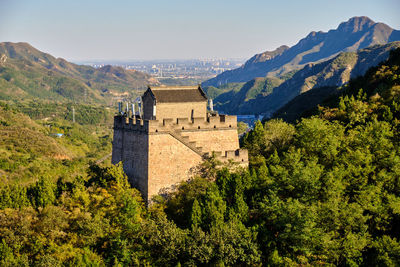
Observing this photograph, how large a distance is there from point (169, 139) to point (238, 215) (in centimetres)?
826

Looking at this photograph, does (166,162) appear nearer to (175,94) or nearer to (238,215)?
(175,94)

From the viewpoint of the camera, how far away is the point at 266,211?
36.7m

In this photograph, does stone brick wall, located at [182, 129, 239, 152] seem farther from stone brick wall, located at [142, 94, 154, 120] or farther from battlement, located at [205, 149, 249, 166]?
stone brick wall, located at [142, 94, 154, 120]

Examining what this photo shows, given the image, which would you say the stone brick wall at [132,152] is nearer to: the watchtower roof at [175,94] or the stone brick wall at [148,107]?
the stone brick wall at [148,107]

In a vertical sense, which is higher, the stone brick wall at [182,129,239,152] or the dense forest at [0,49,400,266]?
the stone brick wall at [182,129,239,152]

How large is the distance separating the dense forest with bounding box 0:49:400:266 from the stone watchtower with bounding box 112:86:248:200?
1235mm

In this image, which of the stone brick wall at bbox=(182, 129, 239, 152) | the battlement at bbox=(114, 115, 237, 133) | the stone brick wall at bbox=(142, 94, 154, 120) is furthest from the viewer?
the stone brick wall at bbox=(142, 94, 154, 120)

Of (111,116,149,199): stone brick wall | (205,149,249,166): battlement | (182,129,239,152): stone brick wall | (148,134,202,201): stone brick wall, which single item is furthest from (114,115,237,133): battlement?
(205,149,249,166): battlement

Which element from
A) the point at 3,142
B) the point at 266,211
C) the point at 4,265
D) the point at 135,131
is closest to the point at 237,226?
the point at 266,211

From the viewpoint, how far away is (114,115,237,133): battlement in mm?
38844

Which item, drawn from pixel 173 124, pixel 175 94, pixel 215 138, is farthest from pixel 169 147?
pixel 175 94

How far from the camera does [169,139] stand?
39.2 metres

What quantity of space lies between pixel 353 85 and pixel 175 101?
43.1 metres

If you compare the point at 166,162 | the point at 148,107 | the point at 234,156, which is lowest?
the point at 166,162
